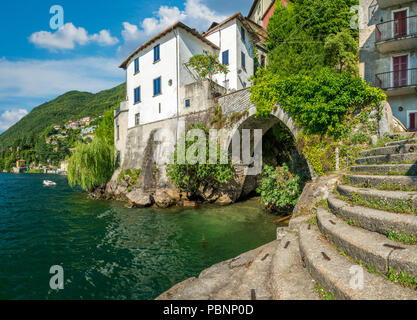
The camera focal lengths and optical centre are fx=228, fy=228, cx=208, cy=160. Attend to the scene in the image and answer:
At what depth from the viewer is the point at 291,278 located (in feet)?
10.7

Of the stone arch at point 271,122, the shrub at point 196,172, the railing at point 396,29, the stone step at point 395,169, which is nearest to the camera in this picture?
the stone step at point 395,169

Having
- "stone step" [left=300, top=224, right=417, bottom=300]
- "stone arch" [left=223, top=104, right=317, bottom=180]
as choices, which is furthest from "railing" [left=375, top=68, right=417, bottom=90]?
"stone step" [left=300, top=224, right=417, bottom=300]

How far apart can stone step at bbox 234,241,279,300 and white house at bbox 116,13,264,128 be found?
46.7 feet

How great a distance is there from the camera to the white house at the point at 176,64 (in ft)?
61.9

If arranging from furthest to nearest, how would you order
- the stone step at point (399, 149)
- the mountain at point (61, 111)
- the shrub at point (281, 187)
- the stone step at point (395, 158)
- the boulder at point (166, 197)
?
the mountain at point (61, 111) → the boulder at point (166, 197) → the shrub at point (281, 187) → the stone step at point (399, 149) → the stone step at point (395, 158)

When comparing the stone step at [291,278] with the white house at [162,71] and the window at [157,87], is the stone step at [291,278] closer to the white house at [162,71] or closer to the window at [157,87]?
the white house at [162,71]

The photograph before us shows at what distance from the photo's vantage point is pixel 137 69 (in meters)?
22.7

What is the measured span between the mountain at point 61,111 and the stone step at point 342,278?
5575 inches

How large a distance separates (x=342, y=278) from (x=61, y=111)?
7079 inches

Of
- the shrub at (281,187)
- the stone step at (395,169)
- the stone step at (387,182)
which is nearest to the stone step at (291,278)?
the stone step at (387,182)

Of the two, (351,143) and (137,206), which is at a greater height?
(351,143)
